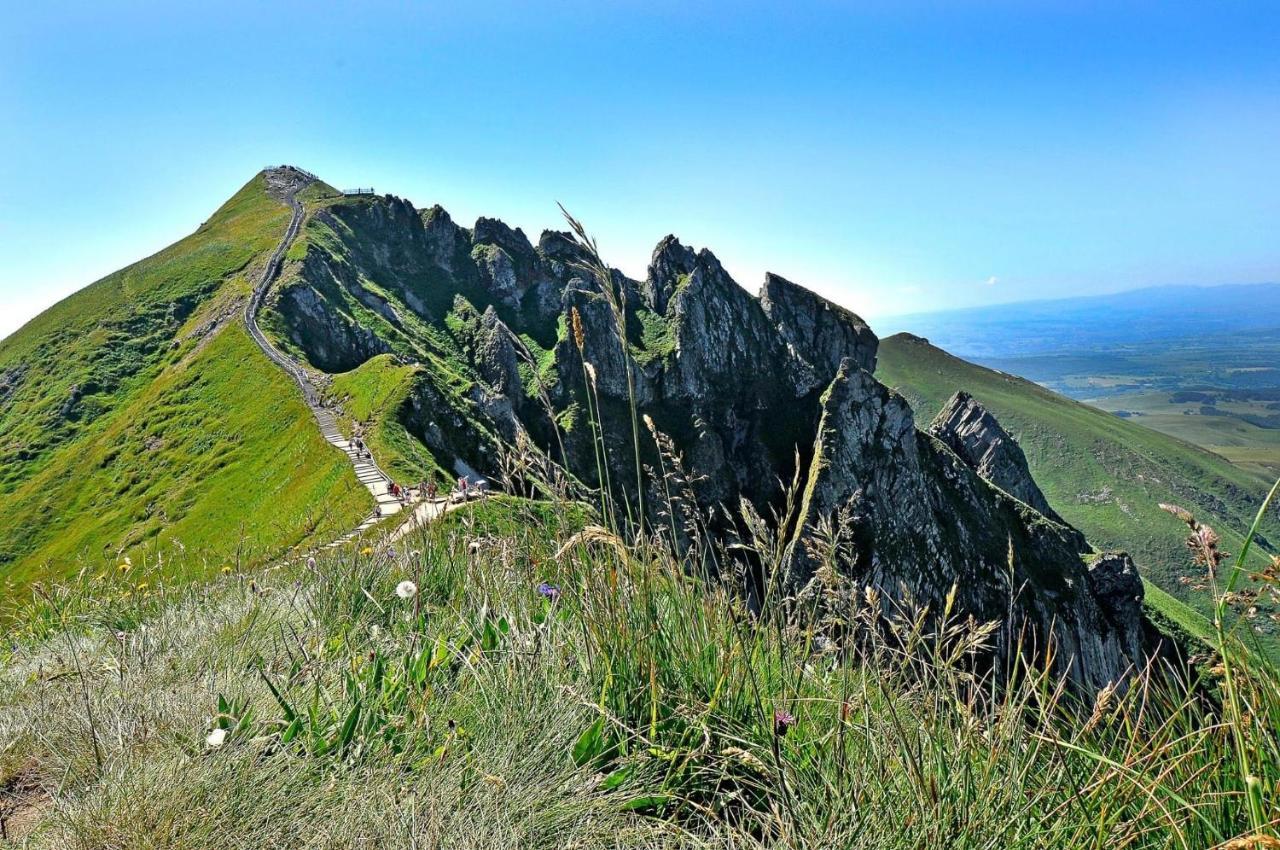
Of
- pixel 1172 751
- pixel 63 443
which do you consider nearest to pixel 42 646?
pixel 1172 751

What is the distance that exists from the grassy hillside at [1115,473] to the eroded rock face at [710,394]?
31.9m

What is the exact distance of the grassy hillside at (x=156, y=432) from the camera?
29.0m

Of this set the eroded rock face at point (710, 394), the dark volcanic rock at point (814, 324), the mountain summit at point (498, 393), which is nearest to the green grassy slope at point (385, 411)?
the mountain summit at point (498, 393)

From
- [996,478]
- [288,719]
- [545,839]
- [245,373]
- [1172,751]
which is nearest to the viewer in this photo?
[545,839]

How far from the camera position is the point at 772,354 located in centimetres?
8544

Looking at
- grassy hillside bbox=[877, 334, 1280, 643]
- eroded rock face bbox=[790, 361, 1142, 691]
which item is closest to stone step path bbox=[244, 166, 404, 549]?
eroded rock face bbox=[790, 361, 1142, 691]

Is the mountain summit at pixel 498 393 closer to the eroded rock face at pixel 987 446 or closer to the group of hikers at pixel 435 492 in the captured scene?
the eroded rock face at pixel 987 446

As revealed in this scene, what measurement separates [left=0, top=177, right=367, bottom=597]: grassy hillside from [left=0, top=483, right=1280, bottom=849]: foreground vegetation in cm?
1291

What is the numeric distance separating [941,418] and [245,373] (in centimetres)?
8598

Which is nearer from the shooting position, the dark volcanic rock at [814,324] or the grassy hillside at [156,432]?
the grassy hillside at [156,432]

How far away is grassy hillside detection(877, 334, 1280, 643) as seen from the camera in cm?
10200

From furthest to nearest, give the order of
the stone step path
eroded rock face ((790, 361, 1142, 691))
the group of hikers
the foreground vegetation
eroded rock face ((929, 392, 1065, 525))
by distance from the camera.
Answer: eroded rock face ((929, 392, 1065, 525)) → eroded rock face ((790, 361, 1142, 691)) → the stone step path → the group of hikers → the foreground vegetation

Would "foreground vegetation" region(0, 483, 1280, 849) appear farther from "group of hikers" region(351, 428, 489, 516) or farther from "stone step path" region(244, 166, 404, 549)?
"stone step path" region(244, 166, 404, 549)

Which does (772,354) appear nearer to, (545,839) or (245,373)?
(245,373)
